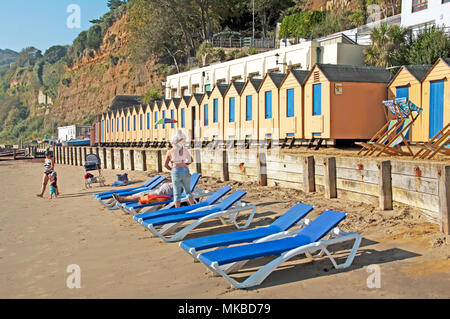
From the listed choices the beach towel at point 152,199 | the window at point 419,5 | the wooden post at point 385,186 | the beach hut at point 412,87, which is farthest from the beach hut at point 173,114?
the window at point 419,5

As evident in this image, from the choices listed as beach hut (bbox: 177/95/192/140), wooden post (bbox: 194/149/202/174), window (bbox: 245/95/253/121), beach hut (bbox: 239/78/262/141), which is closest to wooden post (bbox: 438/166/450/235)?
wooden post (bbox: 194/149/202/174)

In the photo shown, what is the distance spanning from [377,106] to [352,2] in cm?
3871

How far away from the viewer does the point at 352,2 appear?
162ft

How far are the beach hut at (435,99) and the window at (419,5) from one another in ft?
60.5

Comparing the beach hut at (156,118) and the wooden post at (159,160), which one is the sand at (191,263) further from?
the beach hut at (156,118)

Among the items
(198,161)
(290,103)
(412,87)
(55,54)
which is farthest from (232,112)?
(55,54)

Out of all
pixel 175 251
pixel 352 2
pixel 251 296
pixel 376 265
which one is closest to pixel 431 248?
pixel 376 265

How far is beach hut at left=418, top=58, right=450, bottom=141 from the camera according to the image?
1269 centimetres

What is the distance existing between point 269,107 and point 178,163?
908 cm

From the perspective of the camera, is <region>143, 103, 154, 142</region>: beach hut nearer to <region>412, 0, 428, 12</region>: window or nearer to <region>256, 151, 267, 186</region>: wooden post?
<region>256, 151, 267, 186</region>: wooden post

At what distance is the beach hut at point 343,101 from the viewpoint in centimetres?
1452

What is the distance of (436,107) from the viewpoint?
13.1 metres
